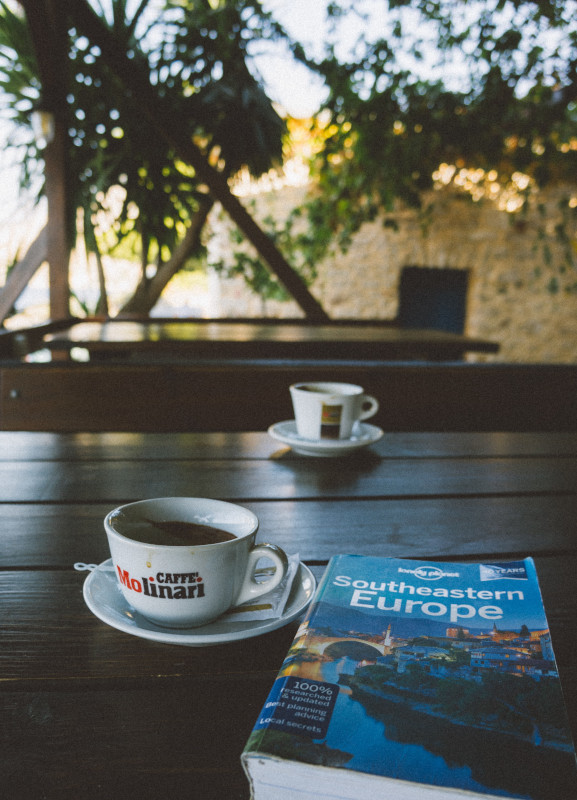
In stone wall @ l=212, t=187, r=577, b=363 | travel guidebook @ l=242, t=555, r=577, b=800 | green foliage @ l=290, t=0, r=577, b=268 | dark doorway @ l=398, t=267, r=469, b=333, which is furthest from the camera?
dark doorway @ l=398, t=267, r=469, b=333

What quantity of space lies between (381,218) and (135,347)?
3.70m

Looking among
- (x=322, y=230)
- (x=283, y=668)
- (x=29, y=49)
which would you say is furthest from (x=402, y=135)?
(x=283, y=668)

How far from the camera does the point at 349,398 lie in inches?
41.0

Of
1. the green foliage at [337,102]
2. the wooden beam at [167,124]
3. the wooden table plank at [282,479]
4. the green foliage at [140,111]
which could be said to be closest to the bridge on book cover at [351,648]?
the wooden table plank at [282,479]

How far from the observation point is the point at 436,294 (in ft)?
18.6

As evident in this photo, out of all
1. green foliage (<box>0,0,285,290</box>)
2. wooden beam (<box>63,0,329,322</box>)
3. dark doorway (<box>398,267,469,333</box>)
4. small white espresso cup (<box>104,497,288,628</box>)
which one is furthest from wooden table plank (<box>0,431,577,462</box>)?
dark doorway (<box>398,267,469,333</box>)

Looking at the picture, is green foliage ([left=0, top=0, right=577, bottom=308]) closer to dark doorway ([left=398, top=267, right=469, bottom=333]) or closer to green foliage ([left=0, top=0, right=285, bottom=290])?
green foliage ([left=0, top=0, right=285, bottom=290])

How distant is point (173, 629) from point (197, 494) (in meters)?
0.38

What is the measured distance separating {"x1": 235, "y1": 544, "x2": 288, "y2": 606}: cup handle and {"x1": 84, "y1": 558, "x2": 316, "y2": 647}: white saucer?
0.02m

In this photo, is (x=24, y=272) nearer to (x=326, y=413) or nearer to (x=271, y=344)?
(x=271, y=344)

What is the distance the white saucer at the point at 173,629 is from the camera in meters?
0.44

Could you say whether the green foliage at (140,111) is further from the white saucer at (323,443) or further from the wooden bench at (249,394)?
the white saucer at (323,443)

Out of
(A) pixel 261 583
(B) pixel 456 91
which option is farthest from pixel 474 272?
(A) pixel 261 583

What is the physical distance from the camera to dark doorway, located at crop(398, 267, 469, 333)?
5621 mm
